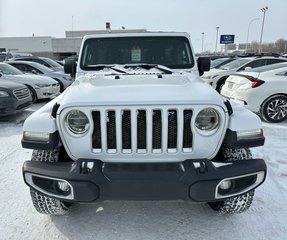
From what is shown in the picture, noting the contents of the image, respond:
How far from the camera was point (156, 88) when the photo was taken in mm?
2535

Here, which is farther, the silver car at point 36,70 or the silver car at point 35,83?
the silver car at point 36,70

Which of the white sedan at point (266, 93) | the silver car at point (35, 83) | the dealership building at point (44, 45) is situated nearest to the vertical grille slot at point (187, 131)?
the white sedan at point (266, 93)

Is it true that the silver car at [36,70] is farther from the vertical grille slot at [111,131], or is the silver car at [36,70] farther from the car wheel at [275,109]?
the vertical grille slot at [111,131]

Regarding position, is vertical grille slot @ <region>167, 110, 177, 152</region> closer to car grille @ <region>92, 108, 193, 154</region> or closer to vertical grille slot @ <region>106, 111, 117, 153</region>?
car grille @ <region>92, 108, 193, 154</region>

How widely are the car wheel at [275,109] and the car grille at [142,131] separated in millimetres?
5033

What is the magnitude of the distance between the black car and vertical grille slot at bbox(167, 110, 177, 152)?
17.7ft

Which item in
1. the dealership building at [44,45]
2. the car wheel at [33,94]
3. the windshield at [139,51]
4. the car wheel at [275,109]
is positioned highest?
the windshield at [139,51]

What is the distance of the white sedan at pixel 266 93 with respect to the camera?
21.8ft

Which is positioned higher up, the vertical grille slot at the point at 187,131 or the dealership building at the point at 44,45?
the vertical grille slot at the point at 187,131

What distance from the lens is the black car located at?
21.6ft

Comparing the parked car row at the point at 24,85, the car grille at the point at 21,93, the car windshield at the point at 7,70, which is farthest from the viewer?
the car windshield at the point at 7,70

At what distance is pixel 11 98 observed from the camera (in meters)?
6.71

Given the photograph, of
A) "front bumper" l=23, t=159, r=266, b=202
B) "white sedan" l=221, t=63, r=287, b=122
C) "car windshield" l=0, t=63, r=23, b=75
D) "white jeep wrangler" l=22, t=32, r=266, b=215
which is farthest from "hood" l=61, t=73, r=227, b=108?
"car windshield" l=0, t=63, r=23, b=75

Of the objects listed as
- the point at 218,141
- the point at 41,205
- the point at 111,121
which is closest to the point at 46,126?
the point at 111,121
